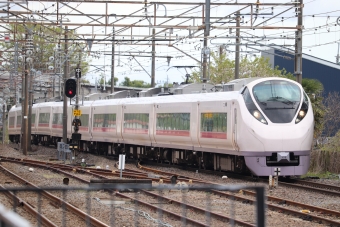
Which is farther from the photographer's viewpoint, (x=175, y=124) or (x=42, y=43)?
(x=42, y=43)

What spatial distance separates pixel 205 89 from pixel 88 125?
12858mm

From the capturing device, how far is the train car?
20266 millimetres

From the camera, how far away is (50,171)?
2664cm

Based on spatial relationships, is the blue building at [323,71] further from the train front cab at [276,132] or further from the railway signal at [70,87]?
the train front cab at [276,132]

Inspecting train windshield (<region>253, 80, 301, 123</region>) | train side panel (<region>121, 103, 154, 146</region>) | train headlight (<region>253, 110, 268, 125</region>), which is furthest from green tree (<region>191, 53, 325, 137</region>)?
train headlight (<region>253, 110, 268, 125</region>)

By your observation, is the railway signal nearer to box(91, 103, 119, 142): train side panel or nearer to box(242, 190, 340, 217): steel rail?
box(91, 103, 119, 142): train side panel

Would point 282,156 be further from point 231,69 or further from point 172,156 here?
point 231,69

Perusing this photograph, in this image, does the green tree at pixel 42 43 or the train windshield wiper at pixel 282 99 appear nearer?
the train windshield wiper at pixel 282 99

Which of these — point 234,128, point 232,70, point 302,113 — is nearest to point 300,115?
point 302,113

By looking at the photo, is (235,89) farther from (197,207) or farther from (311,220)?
(197,207)

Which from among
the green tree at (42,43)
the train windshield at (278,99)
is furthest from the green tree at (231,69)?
the train windshield at (278,99)

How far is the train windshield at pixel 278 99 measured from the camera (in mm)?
20516

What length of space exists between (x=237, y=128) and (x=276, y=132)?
4.08ft

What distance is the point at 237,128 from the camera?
68.9 ft
